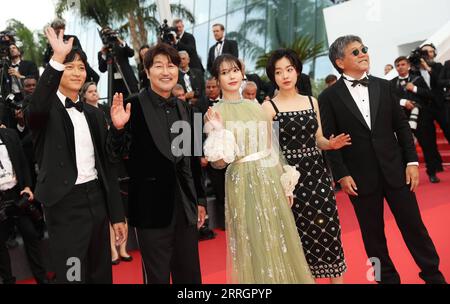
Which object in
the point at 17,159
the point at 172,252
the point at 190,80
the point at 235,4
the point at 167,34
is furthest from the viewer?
the point at 235,4

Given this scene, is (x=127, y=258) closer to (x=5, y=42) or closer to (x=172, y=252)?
(x=172, y=252)

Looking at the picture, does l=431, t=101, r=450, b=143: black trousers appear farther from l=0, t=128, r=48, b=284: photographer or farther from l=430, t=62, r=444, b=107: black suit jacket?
l=0, t=128, r=48, b=284: photographer

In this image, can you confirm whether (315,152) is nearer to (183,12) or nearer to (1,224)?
(1,224)

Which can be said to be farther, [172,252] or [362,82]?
[362,82]

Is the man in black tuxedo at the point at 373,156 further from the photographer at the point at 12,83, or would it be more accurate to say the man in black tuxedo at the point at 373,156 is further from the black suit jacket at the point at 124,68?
the black suit jacket at the point at 124,68

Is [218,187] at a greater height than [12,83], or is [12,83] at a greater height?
[12,83]

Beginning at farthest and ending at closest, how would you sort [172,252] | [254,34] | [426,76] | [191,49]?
[254,34] → [191,49] → [426,76] → [172,252]

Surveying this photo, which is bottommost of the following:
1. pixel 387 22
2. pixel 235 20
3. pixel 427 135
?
pixel 427 135

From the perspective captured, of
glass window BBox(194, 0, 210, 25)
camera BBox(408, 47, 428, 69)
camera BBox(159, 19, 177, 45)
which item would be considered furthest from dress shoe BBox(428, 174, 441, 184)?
glass window BBox(194, 0, 210, 25)

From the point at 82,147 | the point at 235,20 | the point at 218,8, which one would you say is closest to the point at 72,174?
the point at 82,147

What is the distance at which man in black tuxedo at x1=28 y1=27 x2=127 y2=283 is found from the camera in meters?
2.42

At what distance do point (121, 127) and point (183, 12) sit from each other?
54.4 feet

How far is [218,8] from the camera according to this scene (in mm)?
20359

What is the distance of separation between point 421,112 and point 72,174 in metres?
6.27
